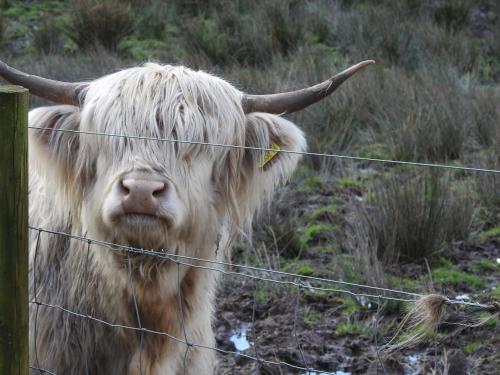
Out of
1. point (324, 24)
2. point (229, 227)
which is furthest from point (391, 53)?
point (229, 227)

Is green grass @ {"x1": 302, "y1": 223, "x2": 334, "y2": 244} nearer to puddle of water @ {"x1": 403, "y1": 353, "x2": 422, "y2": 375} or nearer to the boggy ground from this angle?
the boggy ground

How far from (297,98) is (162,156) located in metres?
0.62

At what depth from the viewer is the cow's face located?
278 centimetres

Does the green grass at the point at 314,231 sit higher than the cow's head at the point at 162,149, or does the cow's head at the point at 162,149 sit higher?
the cow's head at the point at 162,149

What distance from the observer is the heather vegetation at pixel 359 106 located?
4777mm

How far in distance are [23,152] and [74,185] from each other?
2.84 feet

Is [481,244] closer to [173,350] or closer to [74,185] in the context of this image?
[173,350]

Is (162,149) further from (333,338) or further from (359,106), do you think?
(359,106)

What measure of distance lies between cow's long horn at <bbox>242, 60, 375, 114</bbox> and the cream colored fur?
0.22 ft

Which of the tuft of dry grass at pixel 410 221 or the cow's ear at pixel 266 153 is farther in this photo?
the tuft of dry grass at pixel 410 221

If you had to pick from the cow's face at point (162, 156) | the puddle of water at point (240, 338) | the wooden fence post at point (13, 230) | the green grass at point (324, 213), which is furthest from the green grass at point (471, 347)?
the wooden fence post at point (13, 230)

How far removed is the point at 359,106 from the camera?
719 cm

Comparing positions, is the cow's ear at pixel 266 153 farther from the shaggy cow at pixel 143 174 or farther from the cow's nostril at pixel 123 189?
the cow's nostril at pixel 123 189

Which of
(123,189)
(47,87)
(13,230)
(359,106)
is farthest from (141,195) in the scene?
(359,106)
